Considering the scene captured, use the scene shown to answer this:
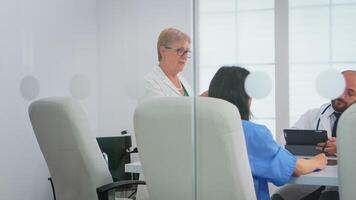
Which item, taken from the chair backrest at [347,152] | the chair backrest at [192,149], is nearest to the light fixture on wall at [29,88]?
the chair backrest at [192,149]

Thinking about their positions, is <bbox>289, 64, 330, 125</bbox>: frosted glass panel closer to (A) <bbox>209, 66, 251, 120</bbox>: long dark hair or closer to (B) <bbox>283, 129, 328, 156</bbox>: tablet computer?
(B) <bbox>283, 129, 328, 156</bbox>: tablet computer

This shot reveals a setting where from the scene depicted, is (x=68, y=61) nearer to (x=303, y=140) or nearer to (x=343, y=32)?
(x=303, y=140)

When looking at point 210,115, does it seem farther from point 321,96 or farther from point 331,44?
point 331,44

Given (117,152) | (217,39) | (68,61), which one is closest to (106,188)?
(117,152)

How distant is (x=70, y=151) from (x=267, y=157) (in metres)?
0.82

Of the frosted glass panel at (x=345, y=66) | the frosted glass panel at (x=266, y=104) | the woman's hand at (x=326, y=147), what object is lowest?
the woman's hand at (x=326, y=147)

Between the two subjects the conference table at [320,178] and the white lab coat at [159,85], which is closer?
the conference table at [320,178]

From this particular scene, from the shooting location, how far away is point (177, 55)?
2.06 m

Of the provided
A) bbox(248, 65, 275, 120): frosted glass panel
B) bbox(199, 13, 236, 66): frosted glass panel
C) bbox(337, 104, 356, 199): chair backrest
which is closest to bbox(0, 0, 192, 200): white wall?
bbox(199, 13, 236, 66): frosted glass panel

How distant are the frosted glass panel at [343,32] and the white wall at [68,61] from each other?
0.78 meters

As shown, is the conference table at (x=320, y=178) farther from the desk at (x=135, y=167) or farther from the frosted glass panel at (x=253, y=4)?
the frosted glass panel at (x=253, y=4)

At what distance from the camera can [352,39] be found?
82.4 inches

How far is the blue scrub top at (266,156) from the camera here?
4.80ft

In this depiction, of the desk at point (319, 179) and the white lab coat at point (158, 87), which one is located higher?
the white lab coat at point (158, 87)
